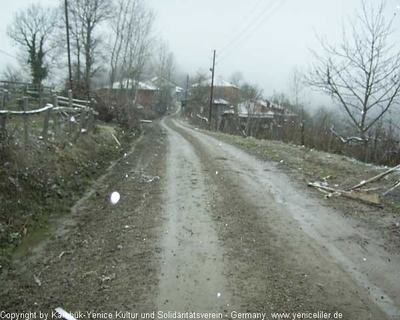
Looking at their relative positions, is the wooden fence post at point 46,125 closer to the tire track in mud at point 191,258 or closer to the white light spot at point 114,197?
the white light spot at point 114,197

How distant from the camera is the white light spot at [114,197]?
7166 mm

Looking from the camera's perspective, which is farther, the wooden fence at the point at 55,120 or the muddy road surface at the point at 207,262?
the wooden fence at the point at 55,120

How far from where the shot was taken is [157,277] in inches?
161

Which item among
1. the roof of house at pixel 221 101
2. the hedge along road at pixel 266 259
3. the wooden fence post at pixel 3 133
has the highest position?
the roof of house at pixel 221 101

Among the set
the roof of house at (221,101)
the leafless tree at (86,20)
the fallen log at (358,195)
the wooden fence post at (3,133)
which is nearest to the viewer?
the wooden fence post at (3,133)

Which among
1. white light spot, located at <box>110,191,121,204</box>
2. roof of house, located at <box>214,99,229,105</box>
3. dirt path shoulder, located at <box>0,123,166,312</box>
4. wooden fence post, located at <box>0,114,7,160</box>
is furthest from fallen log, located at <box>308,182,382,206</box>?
roof of house, located at <box>214,99,229,105</box>

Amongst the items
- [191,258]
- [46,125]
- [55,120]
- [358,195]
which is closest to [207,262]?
[191,258]

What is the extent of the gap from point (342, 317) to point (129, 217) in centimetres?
376

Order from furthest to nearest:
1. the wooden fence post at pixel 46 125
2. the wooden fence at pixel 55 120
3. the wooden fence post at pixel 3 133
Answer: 1. the wooden fence post at pixel 46 125
2. the wooden fence at pixel 55 120
3. the wooden fence post at pixel 3 133

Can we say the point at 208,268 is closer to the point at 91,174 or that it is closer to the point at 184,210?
the point at 184,210

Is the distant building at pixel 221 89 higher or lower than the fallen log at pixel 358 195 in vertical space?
higher

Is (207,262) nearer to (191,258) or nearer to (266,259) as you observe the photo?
(191,258)

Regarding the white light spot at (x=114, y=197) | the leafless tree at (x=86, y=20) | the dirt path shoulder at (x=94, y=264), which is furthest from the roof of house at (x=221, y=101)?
the dirt path shoulder at (x=94, y=264)

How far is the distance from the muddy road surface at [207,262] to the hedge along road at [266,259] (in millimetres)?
15
